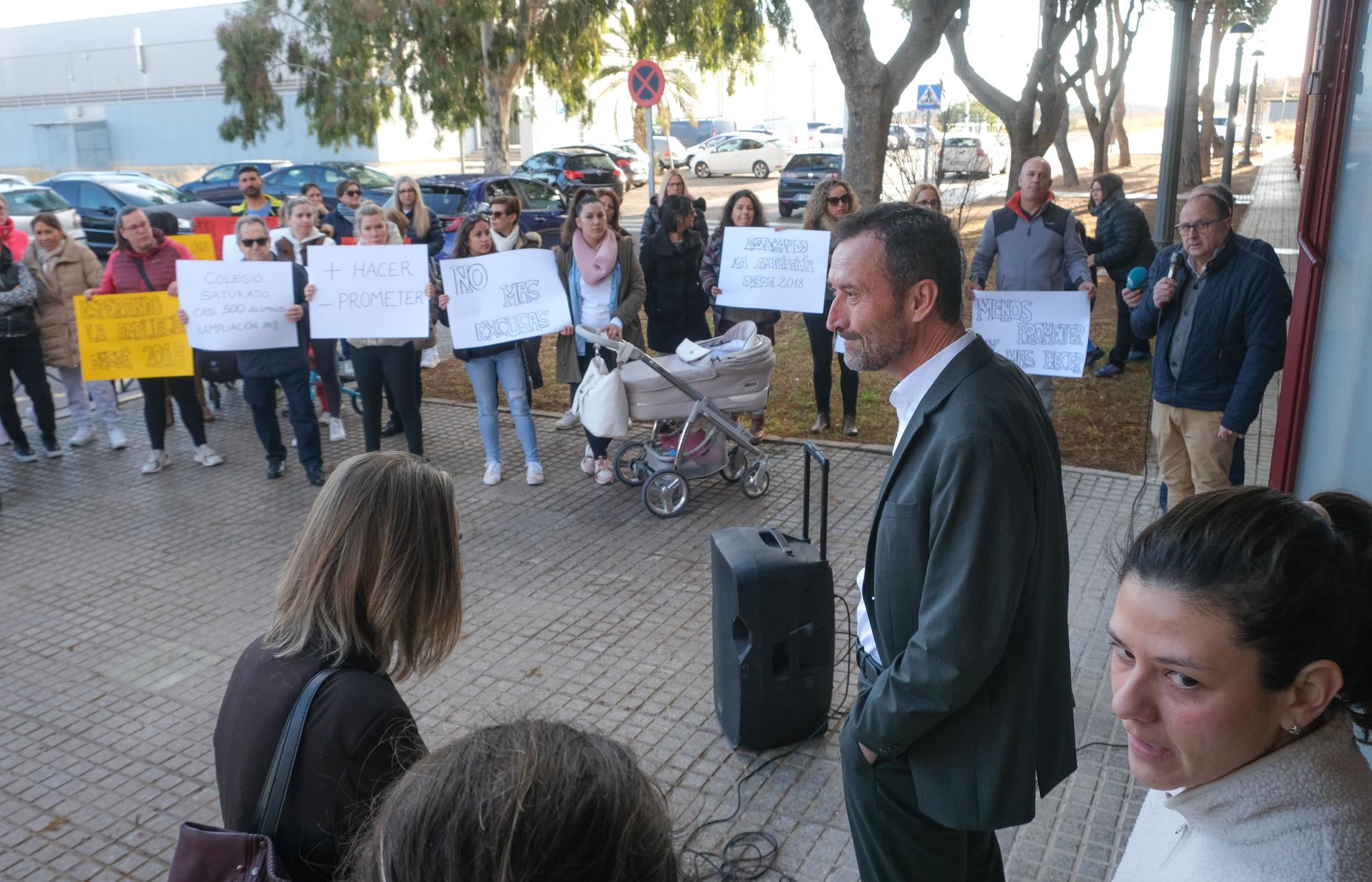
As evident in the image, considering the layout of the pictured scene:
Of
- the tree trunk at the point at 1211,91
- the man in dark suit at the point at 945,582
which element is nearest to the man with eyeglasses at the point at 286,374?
the man in dark suit at the point at 945,582

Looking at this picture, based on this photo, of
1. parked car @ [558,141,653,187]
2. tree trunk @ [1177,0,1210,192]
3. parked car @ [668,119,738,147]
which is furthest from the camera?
parked car @ [668,119,738,147]

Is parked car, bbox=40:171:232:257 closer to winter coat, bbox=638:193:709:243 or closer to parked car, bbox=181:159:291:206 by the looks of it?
parked car, bbox=181:159:291:206

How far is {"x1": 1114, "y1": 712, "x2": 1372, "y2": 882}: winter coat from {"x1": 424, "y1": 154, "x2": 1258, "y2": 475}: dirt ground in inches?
270

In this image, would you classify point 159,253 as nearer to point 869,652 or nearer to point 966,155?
point 869,652

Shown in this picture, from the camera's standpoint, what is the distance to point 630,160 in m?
34.6

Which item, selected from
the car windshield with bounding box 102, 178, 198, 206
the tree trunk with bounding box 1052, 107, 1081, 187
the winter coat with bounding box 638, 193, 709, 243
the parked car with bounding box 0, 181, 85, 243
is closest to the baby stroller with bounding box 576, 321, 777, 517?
the winter coat with bounding box 638, 193, 709, 243

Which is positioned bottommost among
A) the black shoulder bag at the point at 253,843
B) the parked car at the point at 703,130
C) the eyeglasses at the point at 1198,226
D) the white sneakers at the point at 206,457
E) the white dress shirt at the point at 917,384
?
the white sneakers at the point at 206,457

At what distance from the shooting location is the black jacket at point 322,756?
76.4 inches

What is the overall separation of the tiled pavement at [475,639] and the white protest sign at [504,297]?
1.19 m

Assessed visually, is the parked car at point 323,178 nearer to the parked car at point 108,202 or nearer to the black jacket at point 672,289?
the parked car at point 108,202

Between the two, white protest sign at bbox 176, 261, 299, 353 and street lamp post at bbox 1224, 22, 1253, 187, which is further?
street lamp post at bbox 1224, 22, 1253, 187

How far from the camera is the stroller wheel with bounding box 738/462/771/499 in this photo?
7484 mm

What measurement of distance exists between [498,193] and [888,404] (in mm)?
11507

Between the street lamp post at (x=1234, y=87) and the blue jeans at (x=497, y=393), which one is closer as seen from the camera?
the blue jeans at (x=497, y=393)
